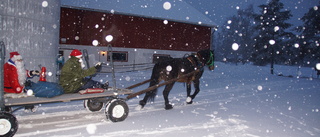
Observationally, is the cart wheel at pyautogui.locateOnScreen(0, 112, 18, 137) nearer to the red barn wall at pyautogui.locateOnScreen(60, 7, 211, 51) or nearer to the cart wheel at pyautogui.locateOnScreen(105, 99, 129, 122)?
the cart wheel at pyautogui.locateOnScreen(105, 99, 129, 122)

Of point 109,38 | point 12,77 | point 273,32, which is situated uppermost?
point 273,32

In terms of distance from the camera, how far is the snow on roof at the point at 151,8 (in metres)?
20.5

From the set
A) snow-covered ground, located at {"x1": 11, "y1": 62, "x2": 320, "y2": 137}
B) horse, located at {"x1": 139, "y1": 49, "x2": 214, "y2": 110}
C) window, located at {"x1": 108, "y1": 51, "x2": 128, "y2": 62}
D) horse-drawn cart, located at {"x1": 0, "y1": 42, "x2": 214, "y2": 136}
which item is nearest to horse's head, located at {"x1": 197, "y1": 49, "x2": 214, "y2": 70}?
horse, located at {"x1": 139, "y1": 49, "x2": 214, "y2": 110}

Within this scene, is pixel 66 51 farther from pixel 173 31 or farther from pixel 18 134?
pixel 18 134

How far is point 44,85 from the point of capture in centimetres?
483

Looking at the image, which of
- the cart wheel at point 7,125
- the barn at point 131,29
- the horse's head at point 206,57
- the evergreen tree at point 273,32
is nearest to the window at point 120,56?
the barn at point 131,29

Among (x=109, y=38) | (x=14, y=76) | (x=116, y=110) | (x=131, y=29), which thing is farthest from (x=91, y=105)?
(x=131, y=29)

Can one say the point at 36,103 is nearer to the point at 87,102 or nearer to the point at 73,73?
the point at 73,73

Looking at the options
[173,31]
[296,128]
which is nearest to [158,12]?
[173,31]

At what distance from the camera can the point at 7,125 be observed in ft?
14.1

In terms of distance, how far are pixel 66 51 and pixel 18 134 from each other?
16.0 meters

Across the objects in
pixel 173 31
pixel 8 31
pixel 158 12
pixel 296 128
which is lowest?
pixel 296 128

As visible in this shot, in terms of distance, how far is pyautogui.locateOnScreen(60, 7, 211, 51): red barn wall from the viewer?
19.9 metres

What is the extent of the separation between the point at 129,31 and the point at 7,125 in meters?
18.5
